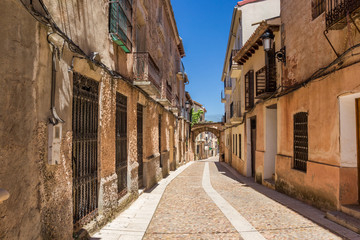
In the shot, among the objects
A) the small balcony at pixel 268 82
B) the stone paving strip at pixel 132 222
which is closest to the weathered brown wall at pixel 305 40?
the small balcony at pixel 268 82

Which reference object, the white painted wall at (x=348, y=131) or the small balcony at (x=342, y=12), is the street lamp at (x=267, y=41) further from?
the white painted wall at (x=348, y=131)

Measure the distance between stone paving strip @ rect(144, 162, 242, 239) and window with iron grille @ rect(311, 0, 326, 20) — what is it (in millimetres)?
5708

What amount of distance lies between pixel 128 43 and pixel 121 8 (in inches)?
36.0

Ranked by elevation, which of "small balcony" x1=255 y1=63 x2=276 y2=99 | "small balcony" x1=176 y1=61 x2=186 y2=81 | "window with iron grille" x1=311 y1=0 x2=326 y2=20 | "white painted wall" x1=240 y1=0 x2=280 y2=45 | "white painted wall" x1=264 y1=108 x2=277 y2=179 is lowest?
"white painted wall" x1=264 y1=108 x2=277 y2=179

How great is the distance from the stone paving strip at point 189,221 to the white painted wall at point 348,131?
9.40 ft

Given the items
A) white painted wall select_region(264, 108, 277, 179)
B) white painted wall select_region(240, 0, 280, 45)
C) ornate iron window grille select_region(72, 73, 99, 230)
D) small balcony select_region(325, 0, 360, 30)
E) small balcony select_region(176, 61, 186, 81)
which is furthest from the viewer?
small balcony select_region(176, 61, 186, 81)

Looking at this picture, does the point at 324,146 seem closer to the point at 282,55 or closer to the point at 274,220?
the point at 274,220

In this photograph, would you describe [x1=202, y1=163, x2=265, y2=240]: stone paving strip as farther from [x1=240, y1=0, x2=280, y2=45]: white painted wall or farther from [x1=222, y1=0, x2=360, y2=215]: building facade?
[x1=240, y1=0, x2=280, y2=45]: white painted wall

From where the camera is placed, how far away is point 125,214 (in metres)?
6.00

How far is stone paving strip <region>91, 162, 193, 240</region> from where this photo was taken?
4586mm

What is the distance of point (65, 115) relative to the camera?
3.70m

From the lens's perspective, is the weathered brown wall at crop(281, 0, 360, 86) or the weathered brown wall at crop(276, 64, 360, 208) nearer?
the weathered brown wall at crop(276, 64, 360, 208)

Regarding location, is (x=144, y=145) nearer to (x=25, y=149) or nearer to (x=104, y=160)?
(x=104, y=160)

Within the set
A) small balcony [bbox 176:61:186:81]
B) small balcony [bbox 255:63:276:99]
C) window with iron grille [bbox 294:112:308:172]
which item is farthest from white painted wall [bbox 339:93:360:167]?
small balcony [bbox 176:61:186:81]
